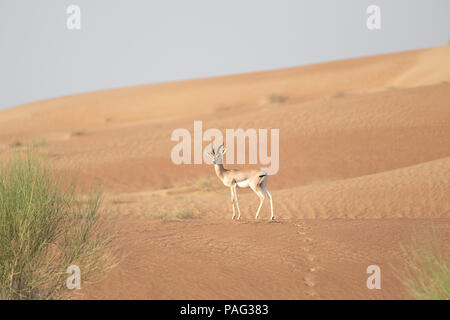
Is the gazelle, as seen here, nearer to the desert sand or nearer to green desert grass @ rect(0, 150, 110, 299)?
the desert sand

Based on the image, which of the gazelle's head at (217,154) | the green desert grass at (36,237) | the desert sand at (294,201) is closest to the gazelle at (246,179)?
the gazelle's head at (217,154)

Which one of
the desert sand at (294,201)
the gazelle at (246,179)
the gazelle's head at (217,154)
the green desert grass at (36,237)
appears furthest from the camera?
the gazelle's head at (217,154)

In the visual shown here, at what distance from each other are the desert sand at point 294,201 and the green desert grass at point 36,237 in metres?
0.38

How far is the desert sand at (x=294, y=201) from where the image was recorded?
21.4 feet


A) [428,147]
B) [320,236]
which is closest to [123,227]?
[320,236]

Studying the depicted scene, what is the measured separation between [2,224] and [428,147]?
19.6 metres

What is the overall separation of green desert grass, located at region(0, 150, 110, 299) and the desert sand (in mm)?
381

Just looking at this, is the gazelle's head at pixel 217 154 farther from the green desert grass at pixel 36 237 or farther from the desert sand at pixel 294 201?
the green desert grass at pixel 36 237

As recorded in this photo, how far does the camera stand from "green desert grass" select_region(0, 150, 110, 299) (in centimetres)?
605

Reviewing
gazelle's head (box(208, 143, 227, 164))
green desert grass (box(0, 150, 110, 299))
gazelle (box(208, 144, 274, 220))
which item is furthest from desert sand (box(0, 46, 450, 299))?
gazelle's head (box(208, 143, 227, 164))

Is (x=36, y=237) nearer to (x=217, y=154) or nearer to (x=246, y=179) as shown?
(x=217, y=154)

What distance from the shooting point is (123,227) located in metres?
10.0

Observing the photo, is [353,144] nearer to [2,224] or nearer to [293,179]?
[293,179]
